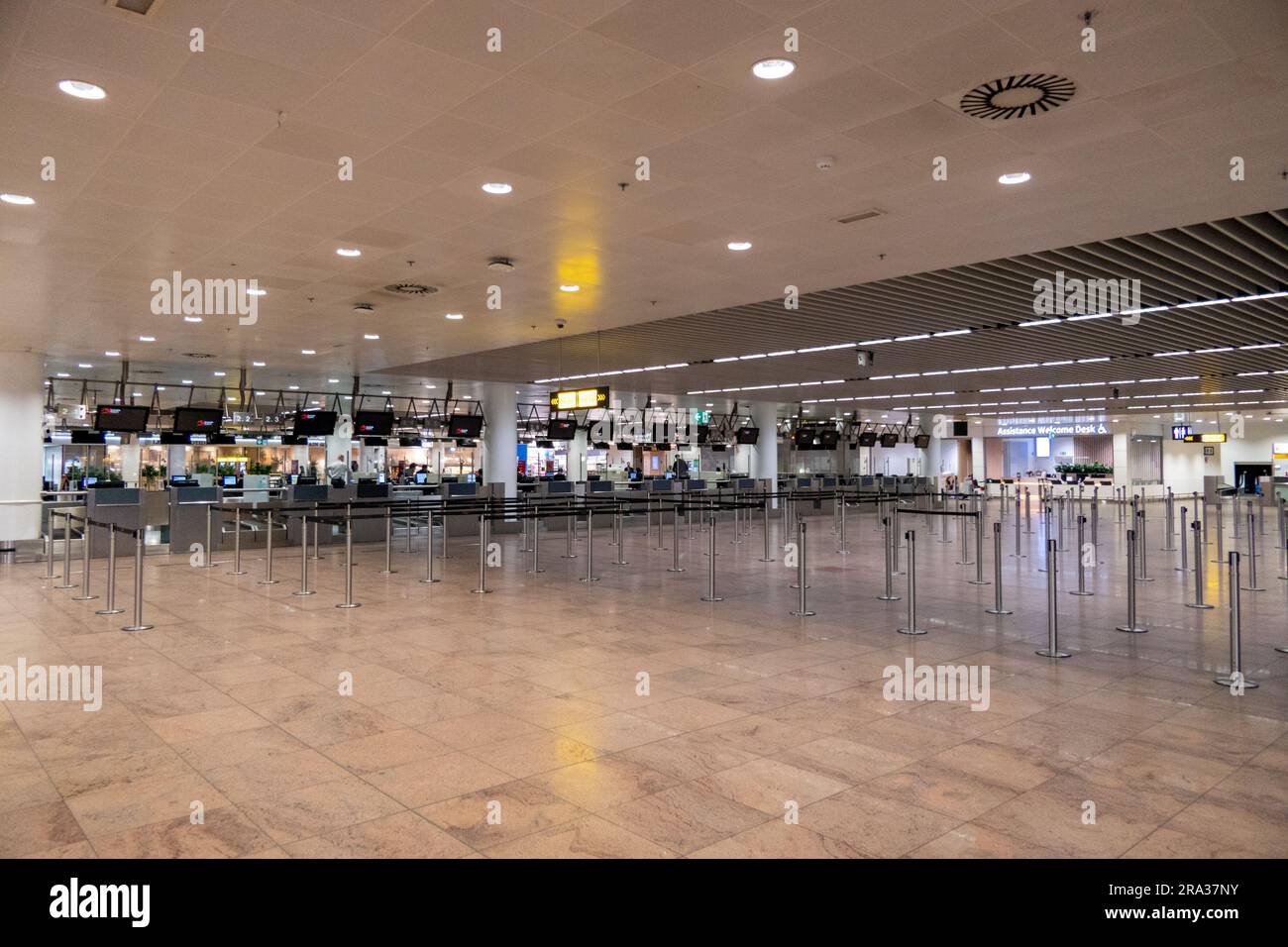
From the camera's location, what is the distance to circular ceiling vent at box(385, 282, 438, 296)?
33.1 feet

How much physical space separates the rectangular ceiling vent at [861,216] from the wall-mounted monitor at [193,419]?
16.0 m

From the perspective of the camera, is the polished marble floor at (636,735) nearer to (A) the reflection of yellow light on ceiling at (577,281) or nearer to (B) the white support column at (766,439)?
(A) the reflection of yellow light on ceiling at (577,281)

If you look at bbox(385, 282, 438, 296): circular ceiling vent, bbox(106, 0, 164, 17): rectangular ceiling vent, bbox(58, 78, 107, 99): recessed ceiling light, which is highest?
bbox(385, 282, 438, 296): circular ceiling vent

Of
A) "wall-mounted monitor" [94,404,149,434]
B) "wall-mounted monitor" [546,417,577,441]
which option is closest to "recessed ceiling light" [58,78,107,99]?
"wall-mounted monitor" [94,404,149,434]

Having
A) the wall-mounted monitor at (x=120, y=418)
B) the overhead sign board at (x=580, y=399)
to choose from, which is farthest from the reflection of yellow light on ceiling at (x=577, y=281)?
the wall-mounted monitor at (x=120, y=418)

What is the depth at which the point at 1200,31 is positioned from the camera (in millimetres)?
4160

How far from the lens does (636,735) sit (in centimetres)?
486

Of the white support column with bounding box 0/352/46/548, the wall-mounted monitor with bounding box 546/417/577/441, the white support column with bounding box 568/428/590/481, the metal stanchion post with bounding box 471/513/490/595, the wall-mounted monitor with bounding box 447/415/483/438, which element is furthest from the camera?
the white support column with bounding box 568/428/590/481

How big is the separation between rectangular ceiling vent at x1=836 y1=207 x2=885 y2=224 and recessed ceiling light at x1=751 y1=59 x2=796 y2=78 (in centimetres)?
280

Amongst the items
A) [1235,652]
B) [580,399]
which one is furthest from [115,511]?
[1235,652]

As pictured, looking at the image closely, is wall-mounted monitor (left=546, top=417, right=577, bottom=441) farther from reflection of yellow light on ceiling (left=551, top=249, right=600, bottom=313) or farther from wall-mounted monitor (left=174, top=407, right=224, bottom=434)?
reflection of yellow light on ceiling (left=551, top=249, right=600, bottom=313)

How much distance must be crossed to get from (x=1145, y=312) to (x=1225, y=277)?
6.58ft
